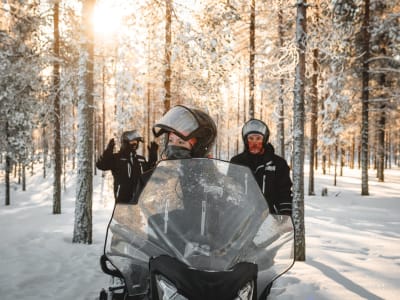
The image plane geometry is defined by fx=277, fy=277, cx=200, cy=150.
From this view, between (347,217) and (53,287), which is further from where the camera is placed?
(347,217)

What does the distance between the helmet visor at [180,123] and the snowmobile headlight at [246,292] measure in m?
1.41

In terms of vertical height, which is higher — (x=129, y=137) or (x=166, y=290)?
(x=129, y=137)

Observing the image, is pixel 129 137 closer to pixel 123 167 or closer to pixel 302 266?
pixel 123 167

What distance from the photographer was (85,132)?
6754 millimetres

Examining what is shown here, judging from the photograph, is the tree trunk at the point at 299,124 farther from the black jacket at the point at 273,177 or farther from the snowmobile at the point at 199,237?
the snowmobile at the point at 199,237

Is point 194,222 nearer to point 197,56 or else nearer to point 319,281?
point 319,281

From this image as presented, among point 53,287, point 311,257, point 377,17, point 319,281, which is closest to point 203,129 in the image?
point 319,281

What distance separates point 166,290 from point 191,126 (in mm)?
1486

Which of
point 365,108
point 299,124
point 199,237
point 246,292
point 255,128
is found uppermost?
point 365,108

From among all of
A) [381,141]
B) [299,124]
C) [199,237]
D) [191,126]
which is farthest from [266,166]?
[381,141]

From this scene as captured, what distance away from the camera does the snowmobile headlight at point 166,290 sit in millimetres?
1597

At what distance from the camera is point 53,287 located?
446 cm

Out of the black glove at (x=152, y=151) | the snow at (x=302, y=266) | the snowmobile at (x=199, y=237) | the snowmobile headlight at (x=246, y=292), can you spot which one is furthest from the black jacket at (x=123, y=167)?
the snowmobile headlight at (x=246, y=292)

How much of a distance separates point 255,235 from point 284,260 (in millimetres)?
361
